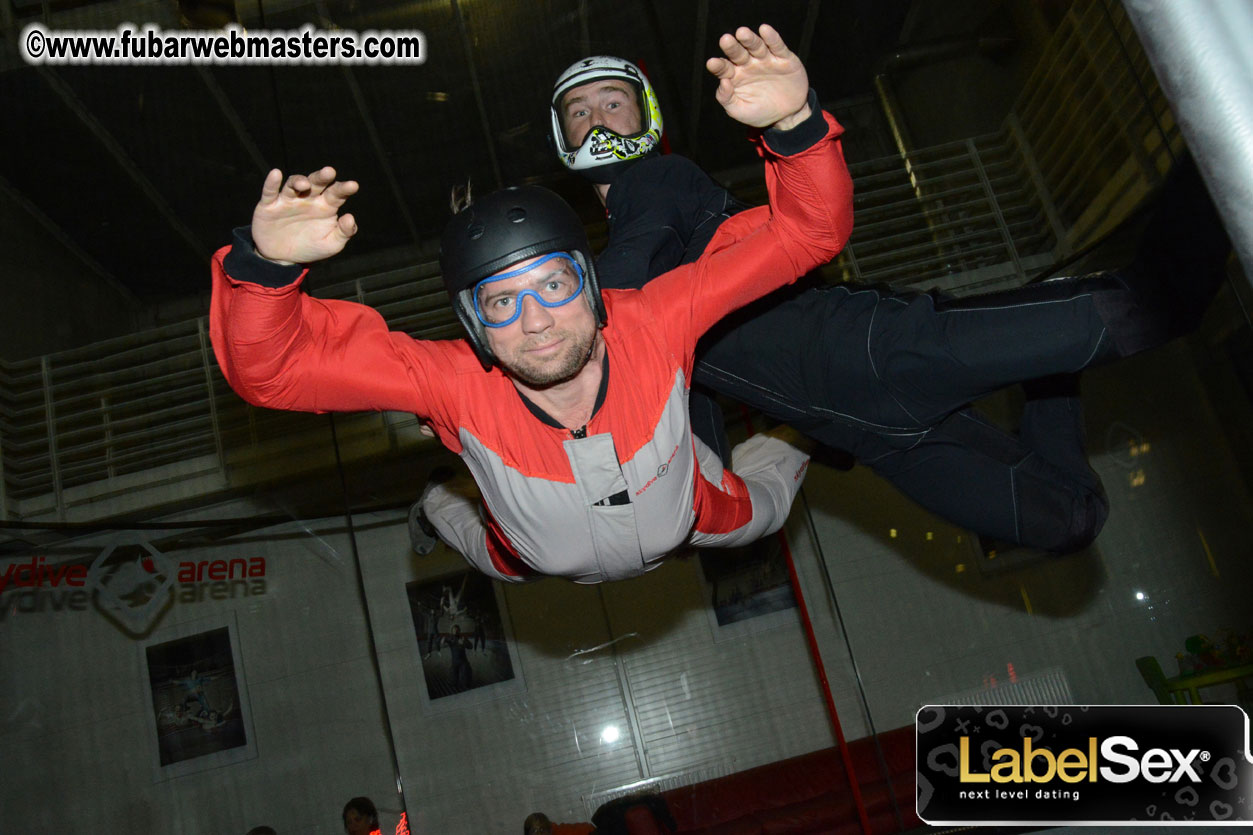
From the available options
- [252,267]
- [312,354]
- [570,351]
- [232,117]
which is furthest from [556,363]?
[232,117]

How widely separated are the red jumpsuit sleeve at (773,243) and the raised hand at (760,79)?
0.09 metres

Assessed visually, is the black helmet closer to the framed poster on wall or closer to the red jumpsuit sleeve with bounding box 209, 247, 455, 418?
the red jumpsuit sleeve with bounding box 209, 247, 455, 418

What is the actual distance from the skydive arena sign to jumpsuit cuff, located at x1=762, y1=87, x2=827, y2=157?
222 centimetres

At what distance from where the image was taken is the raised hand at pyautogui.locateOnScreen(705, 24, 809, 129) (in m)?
1.49

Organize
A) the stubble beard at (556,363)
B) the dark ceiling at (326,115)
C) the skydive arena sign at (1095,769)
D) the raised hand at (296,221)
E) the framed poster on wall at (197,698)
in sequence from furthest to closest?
the dark ceiling at (326,115) < the framed poster on wall at (197,698) < the skydive arena sign at (1095,769) < the stubble beard at (556,363) < the raised hand at (296,221)

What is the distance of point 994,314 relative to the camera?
6.11 ft

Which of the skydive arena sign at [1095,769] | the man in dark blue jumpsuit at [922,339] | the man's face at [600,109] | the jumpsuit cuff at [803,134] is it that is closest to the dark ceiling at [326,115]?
the man's face at [600,109]

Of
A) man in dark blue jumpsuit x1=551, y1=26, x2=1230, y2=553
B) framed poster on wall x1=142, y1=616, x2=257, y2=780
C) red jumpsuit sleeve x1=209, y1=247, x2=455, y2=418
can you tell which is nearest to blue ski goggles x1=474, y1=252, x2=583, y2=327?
red jumpsuit sleeve x1=209, y1=247, x2=455, y2=418

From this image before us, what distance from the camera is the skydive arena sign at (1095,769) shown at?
2.64 metres

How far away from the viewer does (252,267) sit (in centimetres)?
142

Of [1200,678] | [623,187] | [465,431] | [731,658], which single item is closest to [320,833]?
[731,658]

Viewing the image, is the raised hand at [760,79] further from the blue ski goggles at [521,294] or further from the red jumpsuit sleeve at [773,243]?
the blue ski goggles at [521,294]

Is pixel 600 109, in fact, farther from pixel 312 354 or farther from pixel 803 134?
pixel 312 354

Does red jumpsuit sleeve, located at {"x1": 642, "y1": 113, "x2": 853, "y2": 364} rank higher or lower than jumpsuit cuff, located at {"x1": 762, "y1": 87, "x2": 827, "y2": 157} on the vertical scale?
lower
